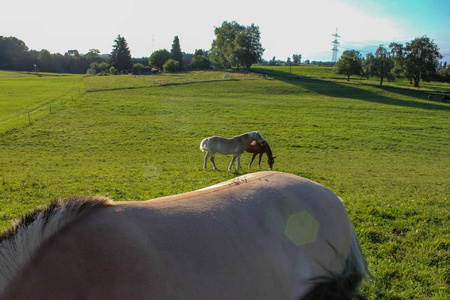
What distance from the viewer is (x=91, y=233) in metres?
2.22

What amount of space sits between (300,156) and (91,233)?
17966mm

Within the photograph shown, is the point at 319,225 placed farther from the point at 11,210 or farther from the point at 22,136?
the point at 22,136

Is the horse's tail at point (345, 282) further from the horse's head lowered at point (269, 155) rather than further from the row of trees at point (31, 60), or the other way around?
the row of trees at point (31, 60)

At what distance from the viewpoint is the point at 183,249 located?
2.27 meters

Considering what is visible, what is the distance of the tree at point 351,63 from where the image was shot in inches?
2511

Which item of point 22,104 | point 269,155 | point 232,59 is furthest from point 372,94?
point 22,104

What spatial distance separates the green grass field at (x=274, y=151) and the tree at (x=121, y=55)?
47690 millimetres

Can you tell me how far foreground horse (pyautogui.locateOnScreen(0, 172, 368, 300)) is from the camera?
6.71 feet

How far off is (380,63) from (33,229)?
67.6 m

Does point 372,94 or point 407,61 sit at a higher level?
point 407,61

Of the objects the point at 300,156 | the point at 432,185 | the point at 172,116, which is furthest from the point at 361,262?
the point at 172,116

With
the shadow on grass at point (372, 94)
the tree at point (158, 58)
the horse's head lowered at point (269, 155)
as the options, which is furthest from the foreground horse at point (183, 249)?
the tree at point (158, 58)

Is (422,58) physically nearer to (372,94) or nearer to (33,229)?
(372,94)

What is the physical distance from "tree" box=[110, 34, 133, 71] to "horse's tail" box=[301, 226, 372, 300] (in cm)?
10118
